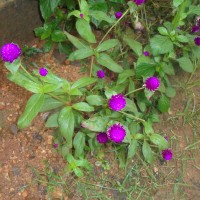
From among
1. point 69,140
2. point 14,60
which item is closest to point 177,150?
point 69,140

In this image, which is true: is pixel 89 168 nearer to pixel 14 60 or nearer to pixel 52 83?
pixel 52 83

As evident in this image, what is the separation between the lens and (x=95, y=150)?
190cm

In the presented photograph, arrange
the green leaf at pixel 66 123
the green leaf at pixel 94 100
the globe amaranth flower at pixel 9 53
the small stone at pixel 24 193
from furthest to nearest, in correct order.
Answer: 1. the small stone at pixel 24 193
2. the green leaf at pixel 94 100
3. the green leaf at pixel 66 123
4. the globe amaranth flower at pixel 9 53

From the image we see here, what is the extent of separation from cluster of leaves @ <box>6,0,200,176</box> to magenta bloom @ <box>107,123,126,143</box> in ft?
0.19

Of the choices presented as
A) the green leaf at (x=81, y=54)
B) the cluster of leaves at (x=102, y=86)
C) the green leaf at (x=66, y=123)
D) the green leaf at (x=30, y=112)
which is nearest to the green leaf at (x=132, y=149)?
the cluster of leaves at (x=102, y=86)

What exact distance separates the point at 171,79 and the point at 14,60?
1200 millimetres

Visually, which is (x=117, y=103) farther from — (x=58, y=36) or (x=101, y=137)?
(x=58, y=36)

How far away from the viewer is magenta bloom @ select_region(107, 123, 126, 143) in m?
1.54

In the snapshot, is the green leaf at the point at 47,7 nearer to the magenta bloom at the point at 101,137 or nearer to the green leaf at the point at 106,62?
the green leaf at the point at 106,62

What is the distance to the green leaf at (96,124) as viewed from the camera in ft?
5.23

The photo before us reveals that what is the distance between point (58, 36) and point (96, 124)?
0.68 m

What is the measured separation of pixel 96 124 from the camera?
161 cm

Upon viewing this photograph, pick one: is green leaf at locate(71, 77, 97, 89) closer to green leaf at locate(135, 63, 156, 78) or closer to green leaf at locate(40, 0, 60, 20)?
green leaf at locate(135, 63, 156, 78)

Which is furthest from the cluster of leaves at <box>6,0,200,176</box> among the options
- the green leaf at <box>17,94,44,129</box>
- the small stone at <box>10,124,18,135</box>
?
the small stone at <box>10,124,18,135</box>
